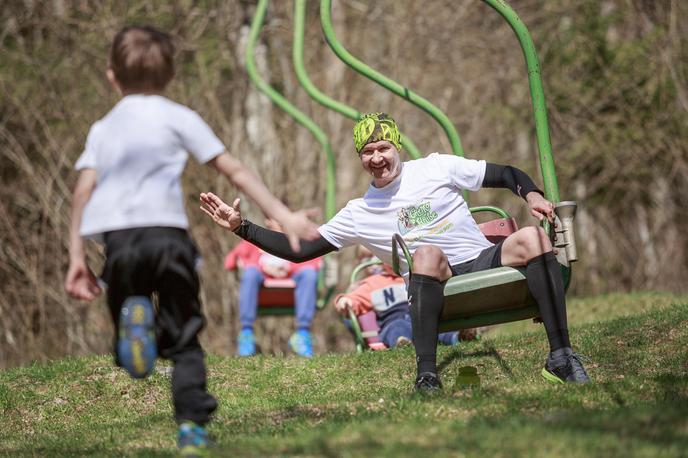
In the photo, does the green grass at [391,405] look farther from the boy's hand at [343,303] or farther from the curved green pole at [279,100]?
the curved green pole at [279,100]

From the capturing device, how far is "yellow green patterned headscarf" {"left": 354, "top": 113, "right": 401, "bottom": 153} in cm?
574

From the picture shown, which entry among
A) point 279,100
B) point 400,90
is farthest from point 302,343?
point 400,90

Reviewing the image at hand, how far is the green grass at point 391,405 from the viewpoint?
11.9 feet

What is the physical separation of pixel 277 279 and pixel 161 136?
19.8 feet

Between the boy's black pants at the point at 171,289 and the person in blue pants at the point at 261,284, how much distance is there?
5.56 meters

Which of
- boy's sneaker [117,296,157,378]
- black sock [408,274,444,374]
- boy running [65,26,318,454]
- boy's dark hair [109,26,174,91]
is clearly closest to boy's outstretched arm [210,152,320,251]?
boy running [65,26,318,454]

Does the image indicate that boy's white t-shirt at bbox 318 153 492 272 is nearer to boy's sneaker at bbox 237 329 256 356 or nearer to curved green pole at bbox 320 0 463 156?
curved green pole at bbox 320 0 463 156

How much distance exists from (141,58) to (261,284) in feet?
19.5

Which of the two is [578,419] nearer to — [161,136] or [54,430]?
[161,136]

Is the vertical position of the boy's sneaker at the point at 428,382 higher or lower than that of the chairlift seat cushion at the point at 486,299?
lower

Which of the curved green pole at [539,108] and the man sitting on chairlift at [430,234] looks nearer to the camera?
the man sitting on chairlift at [430,234]

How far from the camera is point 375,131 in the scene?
18.8 feet

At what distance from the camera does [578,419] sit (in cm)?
388

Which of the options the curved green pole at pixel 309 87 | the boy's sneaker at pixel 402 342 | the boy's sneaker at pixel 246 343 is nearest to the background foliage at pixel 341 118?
the boy's sneaker at pixel 246 343
